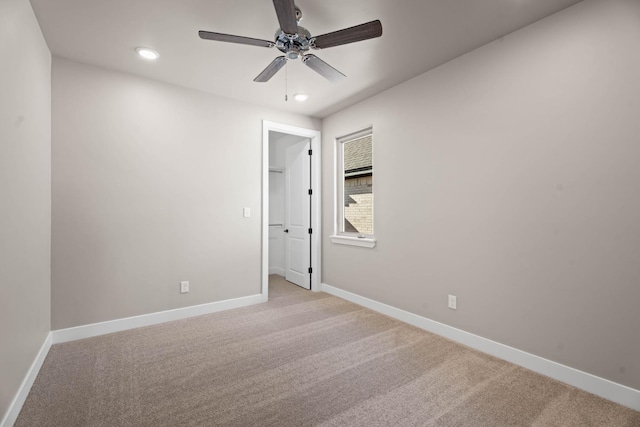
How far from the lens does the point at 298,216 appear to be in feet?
15.7

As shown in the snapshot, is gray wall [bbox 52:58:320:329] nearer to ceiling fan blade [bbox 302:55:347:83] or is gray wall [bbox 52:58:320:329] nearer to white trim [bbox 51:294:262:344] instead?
white trim [bbox 51:294:262:344]

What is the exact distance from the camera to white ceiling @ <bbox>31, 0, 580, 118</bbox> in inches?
80.2

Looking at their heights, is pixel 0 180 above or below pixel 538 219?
above

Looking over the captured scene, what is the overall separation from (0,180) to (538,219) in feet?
11.1

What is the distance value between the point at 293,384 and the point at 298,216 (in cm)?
298

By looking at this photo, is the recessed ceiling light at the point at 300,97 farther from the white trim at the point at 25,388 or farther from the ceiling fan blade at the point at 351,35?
the white trim at the point at 25,388

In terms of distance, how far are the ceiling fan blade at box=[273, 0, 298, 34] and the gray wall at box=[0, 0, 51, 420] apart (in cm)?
146

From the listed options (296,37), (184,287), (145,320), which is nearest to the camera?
(296,37)

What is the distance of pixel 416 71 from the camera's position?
9.80ft

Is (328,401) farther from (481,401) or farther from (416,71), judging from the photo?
(416,71)

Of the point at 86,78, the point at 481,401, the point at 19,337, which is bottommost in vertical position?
the point at 481,401

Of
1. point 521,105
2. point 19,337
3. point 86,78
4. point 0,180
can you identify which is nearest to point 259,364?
point 19,337

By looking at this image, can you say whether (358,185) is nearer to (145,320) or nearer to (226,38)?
(226,38)

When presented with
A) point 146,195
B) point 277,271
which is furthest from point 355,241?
point 146,195
